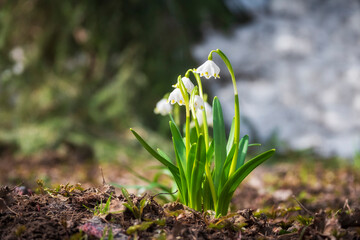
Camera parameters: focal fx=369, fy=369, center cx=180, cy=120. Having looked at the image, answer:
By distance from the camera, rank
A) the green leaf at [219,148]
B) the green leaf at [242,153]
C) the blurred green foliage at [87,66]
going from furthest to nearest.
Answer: the blurred green foliage at [87,66]
the green leaf at [242,153]
the green leaf at [219,148]

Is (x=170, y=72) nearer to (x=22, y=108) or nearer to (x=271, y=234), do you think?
(x=22, y=108)

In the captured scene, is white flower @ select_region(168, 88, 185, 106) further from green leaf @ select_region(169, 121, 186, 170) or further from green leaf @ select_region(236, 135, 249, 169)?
green leaf @ select_region(236, 135, 249, 169)

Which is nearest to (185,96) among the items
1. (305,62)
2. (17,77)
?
(17,77)

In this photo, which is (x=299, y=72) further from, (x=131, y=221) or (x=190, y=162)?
(x=131, y=221)

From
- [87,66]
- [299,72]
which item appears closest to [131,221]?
[87,66]

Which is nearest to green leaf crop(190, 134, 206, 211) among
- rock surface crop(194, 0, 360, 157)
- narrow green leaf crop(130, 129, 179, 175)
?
narrow green leaf crop(130, 129, 179, 175)

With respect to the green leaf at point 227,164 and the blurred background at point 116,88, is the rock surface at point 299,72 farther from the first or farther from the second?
the green leaf at point 227,164

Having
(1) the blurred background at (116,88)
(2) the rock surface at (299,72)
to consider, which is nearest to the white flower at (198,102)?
(1) the blurred background at (116,88)
